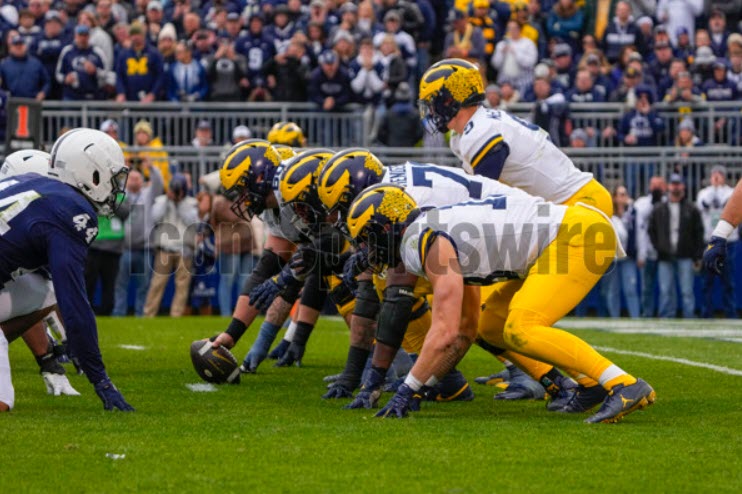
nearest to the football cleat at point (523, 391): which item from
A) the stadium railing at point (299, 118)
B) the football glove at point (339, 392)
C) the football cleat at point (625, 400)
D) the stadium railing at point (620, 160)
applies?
the football glove at point (339, 392)

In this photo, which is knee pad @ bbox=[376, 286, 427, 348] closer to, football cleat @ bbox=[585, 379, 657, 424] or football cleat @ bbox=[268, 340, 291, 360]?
football cleat @ bbox=[585, 379, 657, 424]

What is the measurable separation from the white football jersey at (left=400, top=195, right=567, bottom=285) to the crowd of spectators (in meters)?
10.6

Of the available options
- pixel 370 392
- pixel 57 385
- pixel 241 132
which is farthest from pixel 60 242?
pixel 241 132

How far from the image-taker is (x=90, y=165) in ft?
24.2

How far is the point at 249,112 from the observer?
18.6 m

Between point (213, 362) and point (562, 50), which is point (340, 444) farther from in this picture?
point (562, 50)

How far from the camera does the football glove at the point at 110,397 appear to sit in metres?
7.36

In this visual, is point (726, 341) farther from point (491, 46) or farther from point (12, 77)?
point (12, 77)

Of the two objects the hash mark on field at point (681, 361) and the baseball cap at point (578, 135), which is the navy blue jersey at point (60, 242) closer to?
the hash mark on field at point (681, 361)

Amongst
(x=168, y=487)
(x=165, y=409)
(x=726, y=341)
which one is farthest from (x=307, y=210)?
(x=726, y=341)

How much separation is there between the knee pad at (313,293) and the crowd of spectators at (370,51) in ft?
26.6

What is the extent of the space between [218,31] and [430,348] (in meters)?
13.6

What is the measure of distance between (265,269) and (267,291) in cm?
84

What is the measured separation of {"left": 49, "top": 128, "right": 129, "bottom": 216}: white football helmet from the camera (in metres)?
7.38
